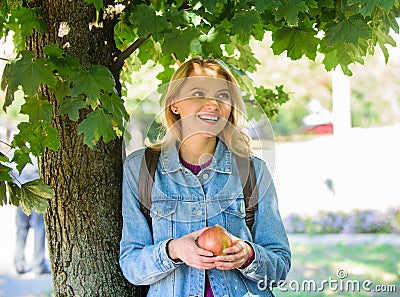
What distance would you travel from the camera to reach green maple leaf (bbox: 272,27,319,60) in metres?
1.79

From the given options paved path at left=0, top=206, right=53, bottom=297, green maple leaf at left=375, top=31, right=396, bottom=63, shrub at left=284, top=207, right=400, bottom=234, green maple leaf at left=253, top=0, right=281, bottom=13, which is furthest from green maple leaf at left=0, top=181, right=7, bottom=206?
shrub at left=284, top=207, right=400, bottom=234

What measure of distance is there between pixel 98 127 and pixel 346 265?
4594mm

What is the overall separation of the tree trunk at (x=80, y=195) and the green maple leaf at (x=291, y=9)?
0.52 m

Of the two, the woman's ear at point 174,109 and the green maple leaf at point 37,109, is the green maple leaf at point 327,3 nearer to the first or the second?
the woman's ear at point 174,109

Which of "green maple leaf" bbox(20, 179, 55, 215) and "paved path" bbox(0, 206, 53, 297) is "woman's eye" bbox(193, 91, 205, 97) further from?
"paved path" bbox(0, 206, 53, 297)

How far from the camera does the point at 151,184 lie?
5.62 ft

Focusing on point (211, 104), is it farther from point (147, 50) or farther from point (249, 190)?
point (147, 50)

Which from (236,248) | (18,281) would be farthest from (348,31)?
(18,281)

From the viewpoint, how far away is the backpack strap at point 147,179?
1704 mm

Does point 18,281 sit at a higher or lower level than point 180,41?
lower

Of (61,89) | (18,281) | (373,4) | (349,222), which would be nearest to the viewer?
(373,4)

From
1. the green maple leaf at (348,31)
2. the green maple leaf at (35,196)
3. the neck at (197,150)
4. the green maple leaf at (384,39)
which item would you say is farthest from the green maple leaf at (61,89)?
the green maple leaf at (384,39)

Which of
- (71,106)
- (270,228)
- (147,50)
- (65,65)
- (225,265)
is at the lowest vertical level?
(225,265)

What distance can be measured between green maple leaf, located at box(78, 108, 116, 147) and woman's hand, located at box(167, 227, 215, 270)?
0.98 ft
